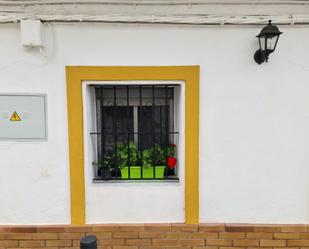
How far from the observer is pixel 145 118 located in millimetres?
3289

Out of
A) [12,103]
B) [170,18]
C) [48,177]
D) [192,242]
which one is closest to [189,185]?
[192,242]

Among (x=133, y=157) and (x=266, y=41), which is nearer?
(x=266, y=41)

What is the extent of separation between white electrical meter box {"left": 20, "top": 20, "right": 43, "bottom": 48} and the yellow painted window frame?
454mm

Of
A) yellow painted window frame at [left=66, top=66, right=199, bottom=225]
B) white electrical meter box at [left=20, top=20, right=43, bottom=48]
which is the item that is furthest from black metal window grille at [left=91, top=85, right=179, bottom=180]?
white electrical meter box at [left=20, top=20, right=43, bottom=48]

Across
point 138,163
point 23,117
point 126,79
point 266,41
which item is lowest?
point 138,163

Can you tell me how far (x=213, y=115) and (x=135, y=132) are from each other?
100 centimetres

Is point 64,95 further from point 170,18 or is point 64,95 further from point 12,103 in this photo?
point 170,18

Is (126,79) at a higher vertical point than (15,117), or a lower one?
higher

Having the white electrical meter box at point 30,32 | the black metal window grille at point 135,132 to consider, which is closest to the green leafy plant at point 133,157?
the black metal window grille at point 135,132

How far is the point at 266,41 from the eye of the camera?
272 centimetres

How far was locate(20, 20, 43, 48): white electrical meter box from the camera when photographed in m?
2.76

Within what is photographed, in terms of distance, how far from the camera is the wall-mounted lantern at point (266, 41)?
8.64ft

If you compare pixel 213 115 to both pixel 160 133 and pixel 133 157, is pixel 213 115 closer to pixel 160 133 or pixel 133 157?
pixel 160 133

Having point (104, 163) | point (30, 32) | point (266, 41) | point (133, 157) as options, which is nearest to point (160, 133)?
point (133, 157)
